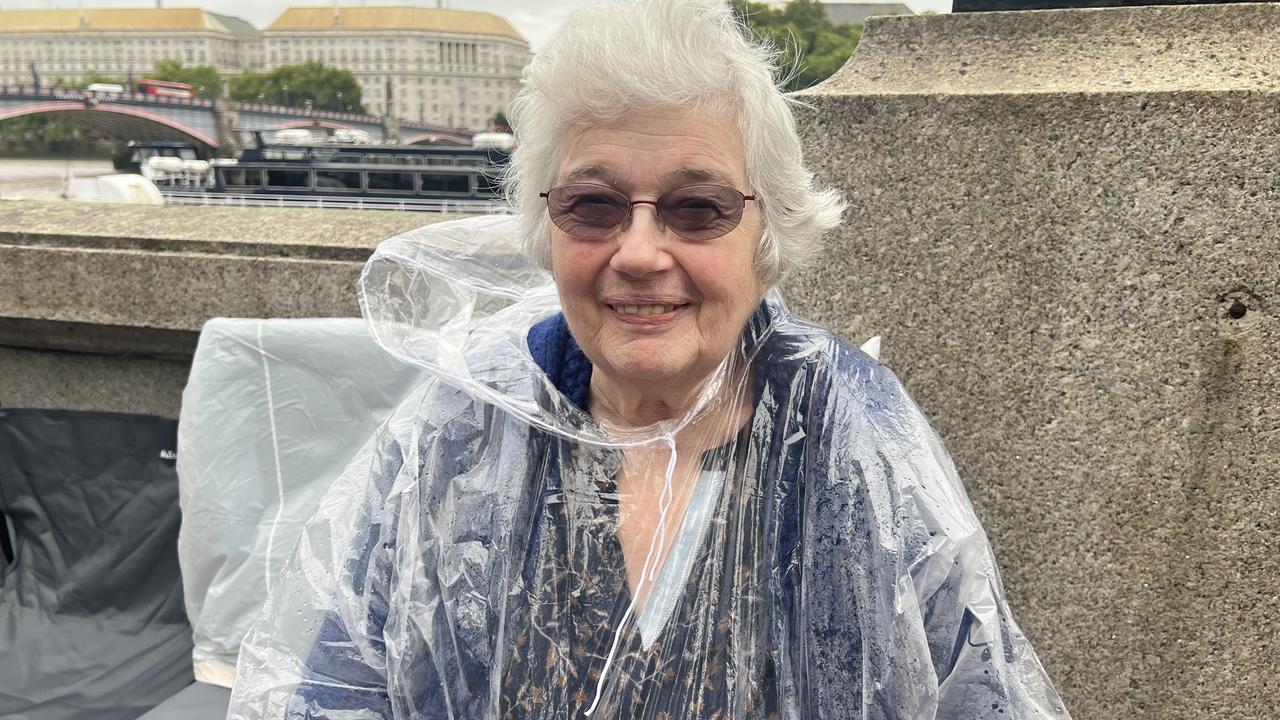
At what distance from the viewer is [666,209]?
4.64 feet

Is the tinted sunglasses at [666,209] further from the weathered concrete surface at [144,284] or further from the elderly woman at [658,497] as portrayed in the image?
the weathered concrete surface at [144,284]

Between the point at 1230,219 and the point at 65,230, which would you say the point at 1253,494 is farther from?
the point at 65,230

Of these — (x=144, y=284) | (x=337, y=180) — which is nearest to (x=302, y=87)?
(x=337, y=180)

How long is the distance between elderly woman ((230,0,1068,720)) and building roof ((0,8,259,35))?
386 feet

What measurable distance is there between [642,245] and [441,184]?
2035 cm

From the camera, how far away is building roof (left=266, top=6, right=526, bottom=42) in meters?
101

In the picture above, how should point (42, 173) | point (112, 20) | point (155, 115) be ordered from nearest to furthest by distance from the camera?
point (42, 173)
point (155, 115)
point (112, 20)

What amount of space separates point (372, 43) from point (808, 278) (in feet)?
351

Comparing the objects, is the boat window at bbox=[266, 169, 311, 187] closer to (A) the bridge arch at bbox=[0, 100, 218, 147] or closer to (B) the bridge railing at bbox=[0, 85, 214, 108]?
(A) the bridge arch at bbox=[0, 100, 218, 147]

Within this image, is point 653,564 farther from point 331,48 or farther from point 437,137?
point 331,48

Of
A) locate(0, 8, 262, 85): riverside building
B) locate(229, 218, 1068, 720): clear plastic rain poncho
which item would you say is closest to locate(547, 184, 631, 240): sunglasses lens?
locate(229, 218, 1068, 720): clear plastic rain poncho

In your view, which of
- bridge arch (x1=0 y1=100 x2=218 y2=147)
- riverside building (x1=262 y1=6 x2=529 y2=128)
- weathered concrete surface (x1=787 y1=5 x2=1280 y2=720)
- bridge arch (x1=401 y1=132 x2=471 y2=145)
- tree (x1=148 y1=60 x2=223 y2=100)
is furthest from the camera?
riverside building (x1=262 y1=6 x2=529 y2=128)

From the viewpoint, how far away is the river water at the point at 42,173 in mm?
40500

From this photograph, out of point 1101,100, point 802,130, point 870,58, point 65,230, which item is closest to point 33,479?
point 65,230
